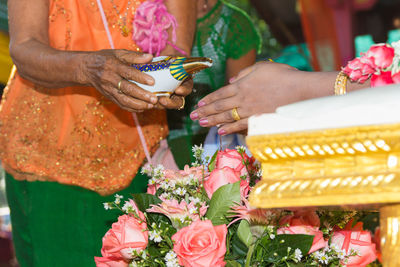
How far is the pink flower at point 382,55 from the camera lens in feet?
2.64

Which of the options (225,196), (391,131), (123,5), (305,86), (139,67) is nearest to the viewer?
(391,131)

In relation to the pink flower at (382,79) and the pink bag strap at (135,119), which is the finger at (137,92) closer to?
the pink bag strap at (135,119)

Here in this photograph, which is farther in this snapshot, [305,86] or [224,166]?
[305,86]

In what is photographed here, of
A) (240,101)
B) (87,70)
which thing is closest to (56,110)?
(87,70)

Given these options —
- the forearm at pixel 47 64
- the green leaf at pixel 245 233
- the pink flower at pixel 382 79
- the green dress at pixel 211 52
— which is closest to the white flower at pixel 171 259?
the green leaf at pixel 245 233

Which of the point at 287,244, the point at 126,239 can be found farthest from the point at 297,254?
the point at 126,239

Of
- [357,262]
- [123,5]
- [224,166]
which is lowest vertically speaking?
[357,262]

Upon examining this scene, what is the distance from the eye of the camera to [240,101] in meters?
1.21

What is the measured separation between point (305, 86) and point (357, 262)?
1.18ft

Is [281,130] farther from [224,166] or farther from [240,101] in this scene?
[240,101]

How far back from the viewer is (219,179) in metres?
0.88

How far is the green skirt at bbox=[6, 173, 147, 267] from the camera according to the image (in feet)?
4.81

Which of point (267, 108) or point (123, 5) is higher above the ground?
point (123, 5)

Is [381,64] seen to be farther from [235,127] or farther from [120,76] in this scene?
[120,76]
